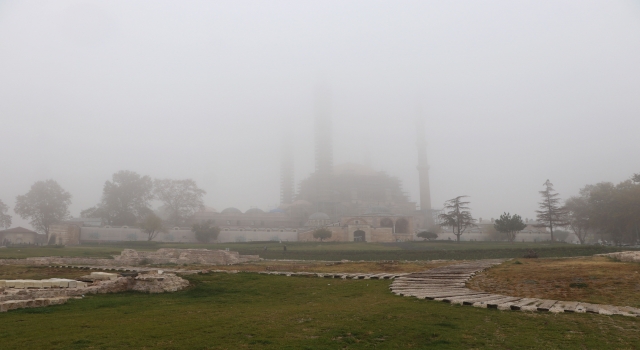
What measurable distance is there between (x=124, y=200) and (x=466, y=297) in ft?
238

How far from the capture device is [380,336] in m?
7.48

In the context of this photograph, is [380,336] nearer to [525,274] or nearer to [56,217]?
[525,274]

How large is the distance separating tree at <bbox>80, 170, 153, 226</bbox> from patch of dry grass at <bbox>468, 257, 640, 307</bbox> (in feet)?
223

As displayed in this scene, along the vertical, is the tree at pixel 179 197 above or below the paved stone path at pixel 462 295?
above

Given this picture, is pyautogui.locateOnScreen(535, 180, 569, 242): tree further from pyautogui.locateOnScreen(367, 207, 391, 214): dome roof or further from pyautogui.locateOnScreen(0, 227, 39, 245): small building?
pyautogui.locateOnScreen(0, 227, 39, 245): small building

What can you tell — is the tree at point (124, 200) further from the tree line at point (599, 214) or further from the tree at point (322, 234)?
the tree line at point (599, 214)

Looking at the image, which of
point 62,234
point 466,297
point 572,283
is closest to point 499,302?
point 466,297

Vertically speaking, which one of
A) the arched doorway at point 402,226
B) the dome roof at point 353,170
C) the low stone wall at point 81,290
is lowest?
the low stone wall at point 81,290

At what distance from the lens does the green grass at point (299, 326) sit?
271 inches

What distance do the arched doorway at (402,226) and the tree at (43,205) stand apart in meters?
57.8

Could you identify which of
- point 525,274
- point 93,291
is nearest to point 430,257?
point 525,274

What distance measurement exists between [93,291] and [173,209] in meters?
65.9

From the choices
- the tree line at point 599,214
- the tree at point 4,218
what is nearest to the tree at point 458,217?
the tree line at point 599,214

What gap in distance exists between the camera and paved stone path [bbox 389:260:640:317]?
9688mm
